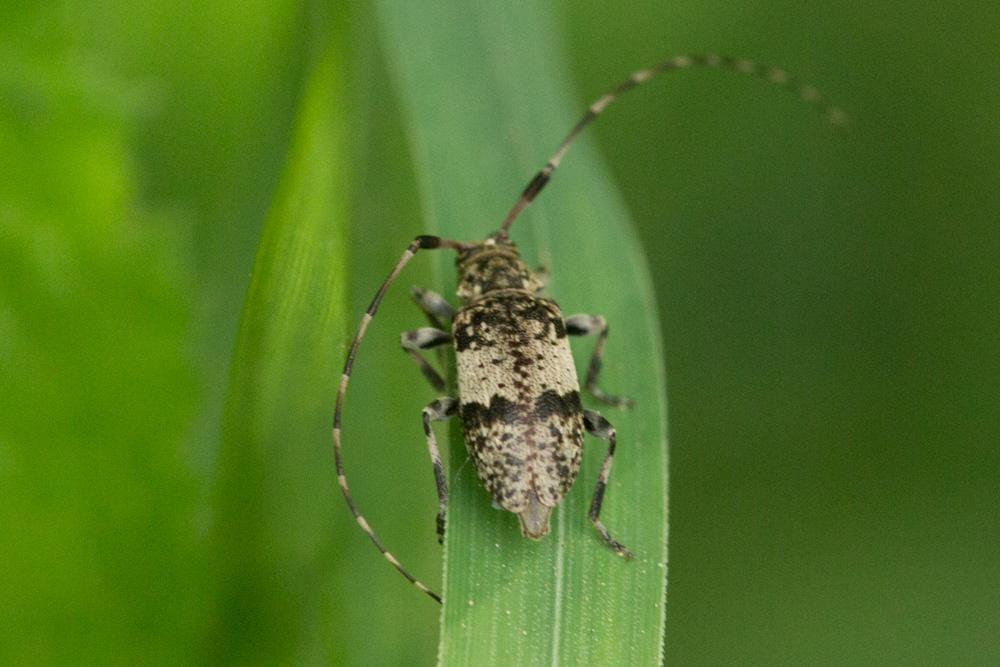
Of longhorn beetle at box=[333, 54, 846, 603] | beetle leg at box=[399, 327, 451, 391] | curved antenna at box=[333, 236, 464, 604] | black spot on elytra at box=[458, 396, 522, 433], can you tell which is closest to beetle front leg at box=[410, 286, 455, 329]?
longhorn beetle at box=[333, 54, 846, 603]

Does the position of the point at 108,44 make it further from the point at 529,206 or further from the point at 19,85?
the point at 529,206

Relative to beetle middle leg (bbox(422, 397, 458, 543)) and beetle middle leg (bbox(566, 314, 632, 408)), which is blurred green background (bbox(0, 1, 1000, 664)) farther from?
beetle middle leg (bbox(566, 314, 632, 408))

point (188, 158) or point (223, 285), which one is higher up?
point (188, 158)

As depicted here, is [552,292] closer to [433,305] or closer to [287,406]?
[433,305]

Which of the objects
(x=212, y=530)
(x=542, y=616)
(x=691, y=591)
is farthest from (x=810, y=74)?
(x=212, y=530)

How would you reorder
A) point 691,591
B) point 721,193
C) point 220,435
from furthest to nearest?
1. point 721,193
2. point 691,591
3. point 220,435

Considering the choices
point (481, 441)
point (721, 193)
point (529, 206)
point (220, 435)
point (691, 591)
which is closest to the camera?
point (220, 435)

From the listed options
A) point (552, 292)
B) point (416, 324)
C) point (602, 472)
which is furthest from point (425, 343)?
point (602, 472)
